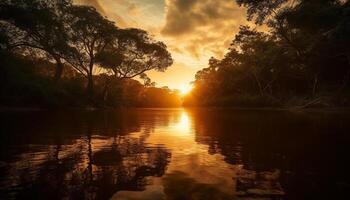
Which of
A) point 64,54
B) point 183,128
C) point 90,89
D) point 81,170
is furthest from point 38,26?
point 81,170

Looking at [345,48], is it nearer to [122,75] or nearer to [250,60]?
[250,60]

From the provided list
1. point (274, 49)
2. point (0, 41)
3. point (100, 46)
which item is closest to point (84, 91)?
point (100, 46)

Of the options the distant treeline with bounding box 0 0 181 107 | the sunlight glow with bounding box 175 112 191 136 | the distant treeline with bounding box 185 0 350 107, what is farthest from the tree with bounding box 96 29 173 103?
the sunlight glow with bounding box 175 112 191 136

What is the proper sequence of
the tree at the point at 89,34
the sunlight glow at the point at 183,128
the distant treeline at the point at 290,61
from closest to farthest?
the sunlight glow at the point at 183,128
the distant treeline at the point at 290,61
the tree at the point at 89,34

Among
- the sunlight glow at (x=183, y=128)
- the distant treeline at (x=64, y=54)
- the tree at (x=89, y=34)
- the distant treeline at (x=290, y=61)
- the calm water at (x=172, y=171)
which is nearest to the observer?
the calm water at (x=172, y=171)

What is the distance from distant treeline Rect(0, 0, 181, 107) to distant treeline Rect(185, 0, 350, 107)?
20.4 m

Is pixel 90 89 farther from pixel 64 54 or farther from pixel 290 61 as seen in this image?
pixel 290 61

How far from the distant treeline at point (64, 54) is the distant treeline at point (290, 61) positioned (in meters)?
20.4

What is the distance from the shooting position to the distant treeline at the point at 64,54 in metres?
36.5

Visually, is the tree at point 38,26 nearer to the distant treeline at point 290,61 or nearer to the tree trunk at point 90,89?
the tree trunk at point 90,89

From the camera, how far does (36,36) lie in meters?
42.2

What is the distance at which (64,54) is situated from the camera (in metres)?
44.8

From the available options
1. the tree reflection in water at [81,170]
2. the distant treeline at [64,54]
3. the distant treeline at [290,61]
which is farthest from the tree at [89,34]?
the tree reflection in water at [81,170]

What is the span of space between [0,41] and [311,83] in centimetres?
6100
